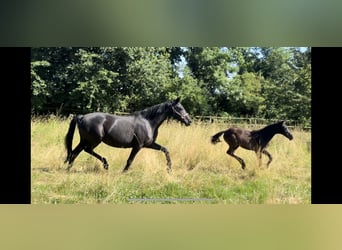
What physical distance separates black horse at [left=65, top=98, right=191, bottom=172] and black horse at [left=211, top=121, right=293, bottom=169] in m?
0.40

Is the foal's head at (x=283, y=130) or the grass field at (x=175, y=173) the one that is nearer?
the grass field at (x=175, y=173)

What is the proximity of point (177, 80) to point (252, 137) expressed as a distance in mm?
872

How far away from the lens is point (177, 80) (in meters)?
5.86

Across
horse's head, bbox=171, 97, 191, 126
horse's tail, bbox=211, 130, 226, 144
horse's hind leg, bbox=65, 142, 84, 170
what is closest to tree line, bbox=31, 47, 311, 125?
horse's head, bbox=171, 97, 191, 126

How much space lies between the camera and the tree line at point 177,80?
5.83 metres

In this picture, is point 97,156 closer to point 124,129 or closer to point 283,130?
point 124,129

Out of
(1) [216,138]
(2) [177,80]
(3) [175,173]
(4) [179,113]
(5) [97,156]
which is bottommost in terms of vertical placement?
(3) [175,173]

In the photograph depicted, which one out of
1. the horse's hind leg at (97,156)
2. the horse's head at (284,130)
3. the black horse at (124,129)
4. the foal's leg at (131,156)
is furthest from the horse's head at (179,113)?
the horse's head at (284,130)

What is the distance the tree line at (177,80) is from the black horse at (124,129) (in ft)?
0.24

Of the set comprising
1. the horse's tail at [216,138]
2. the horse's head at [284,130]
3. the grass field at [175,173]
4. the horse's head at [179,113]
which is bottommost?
the grass field at [175,173]

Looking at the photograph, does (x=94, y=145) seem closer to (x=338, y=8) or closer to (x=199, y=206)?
(x=199, y=206)

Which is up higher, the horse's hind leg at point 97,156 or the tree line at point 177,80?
the tree line at point 177,80

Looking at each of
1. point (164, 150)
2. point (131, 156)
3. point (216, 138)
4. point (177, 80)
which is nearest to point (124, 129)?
point (131, 156)

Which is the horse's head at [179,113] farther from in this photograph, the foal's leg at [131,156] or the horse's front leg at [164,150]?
the foal's leg at [131,156]
